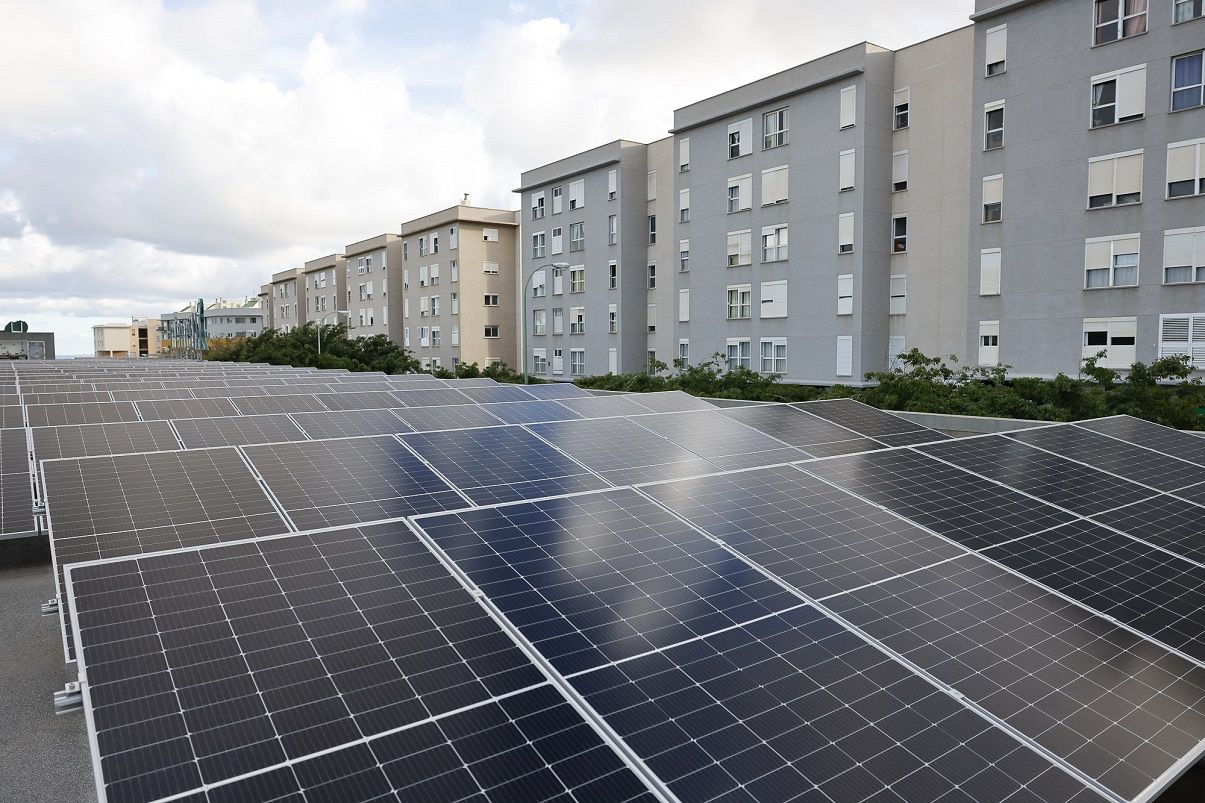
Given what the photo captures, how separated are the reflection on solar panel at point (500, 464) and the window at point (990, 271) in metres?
29.6

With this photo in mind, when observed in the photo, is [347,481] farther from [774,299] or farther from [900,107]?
[900,107]

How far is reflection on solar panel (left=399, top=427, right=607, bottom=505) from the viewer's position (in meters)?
8.94

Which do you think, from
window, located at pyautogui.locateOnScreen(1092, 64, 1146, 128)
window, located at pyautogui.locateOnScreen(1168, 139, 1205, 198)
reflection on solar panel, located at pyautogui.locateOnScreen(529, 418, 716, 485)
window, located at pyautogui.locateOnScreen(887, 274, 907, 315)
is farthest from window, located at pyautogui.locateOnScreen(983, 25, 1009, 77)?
reflection on solar panel, located at pyautogui.locateOnScreen(529, 418, 716, 485)

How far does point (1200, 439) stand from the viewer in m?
14.6

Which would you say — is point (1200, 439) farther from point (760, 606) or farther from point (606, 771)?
point (606, 771)

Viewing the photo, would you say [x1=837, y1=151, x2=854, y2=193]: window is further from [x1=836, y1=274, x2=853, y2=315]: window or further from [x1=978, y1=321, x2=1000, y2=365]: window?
[x1=978, y1=321, x2=1000, y2=365]: window

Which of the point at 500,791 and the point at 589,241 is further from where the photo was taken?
the point at 589,241

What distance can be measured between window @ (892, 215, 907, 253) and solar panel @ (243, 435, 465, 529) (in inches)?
1394

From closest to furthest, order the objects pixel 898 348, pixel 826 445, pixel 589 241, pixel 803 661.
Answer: pixel 803 661
pixel 826 445
pixel 898 348
pixel 589 241

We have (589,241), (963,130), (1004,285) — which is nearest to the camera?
(1004,285)

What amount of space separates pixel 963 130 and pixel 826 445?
30854 mm

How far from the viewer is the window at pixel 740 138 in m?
45.0

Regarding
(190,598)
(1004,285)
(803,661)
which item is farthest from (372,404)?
(1004,285)

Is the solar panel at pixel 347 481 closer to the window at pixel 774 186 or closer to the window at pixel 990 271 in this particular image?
the window at pixel 990 271
